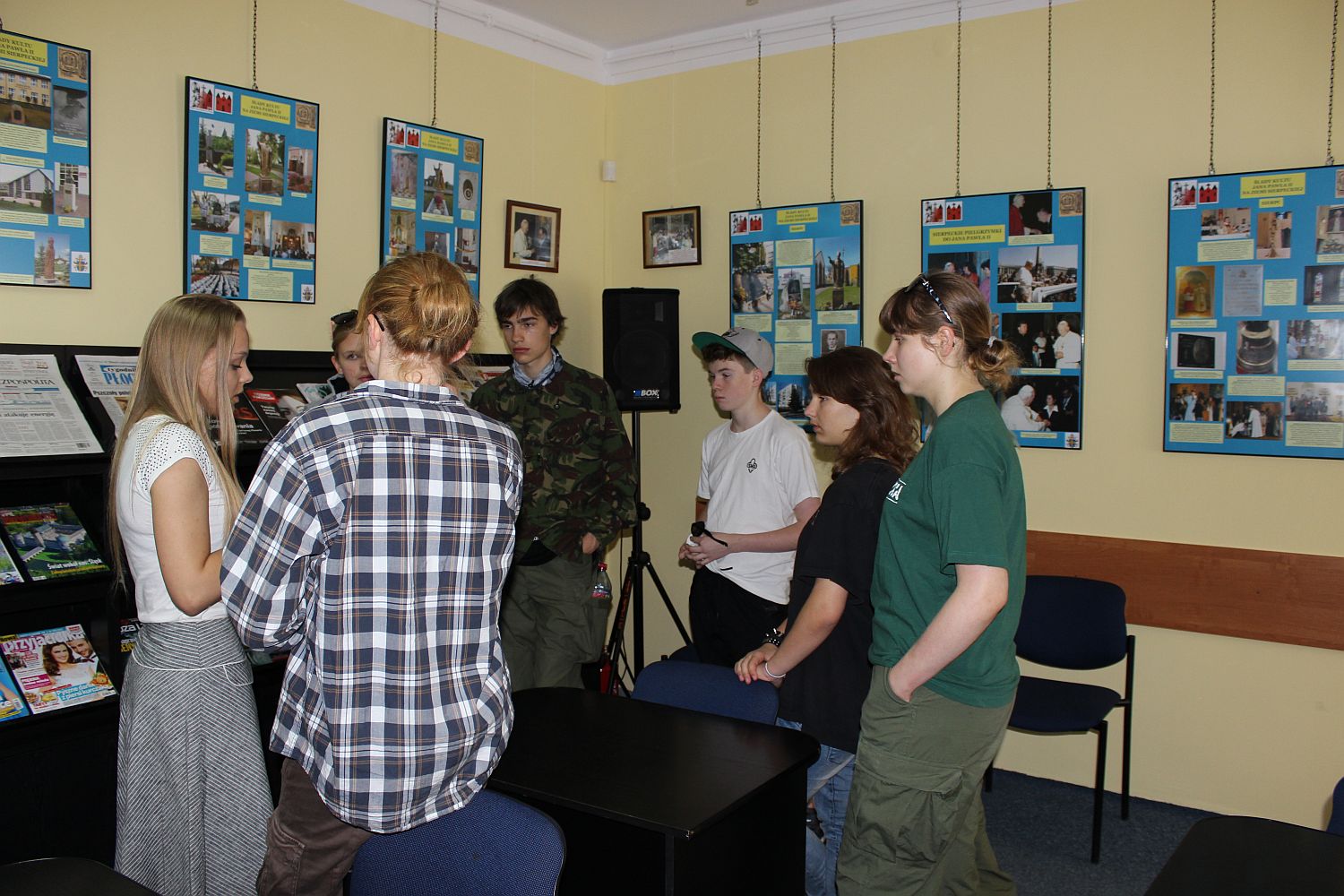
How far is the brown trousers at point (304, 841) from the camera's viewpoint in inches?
63.5

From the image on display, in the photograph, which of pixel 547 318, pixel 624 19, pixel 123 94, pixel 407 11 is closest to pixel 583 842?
pixel 547 318

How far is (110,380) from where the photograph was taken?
2996 mm

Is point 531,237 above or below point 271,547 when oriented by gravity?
above

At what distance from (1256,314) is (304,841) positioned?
11.0 feet

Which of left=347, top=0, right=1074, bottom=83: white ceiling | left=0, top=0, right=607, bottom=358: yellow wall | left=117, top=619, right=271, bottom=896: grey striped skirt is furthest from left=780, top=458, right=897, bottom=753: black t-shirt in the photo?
left=347, top=0, right=1074, bottom=83: white ceiling

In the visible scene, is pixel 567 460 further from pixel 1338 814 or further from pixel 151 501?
pixel 1338 814

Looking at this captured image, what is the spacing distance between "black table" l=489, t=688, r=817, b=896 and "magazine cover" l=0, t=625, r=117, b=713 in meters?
1.34

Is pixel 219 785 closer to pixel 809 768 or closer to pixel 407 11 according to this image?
pixel 809 768

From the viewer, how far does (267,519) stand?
145 centimetres

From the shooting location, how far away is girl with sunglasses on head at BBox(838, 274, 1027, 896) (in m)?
1.80

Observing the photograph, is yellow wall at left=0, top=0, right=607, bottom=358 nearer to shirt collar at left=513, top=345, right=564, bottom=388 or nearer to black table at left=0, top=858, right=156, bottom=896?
shirt collar at left=513, top=345, right=564, bottom=388

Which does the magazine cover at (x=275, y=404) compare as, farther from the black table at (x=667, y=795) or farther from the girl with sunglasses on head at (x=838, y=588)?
the girl with sunglasses on head at (x=838, y=588)

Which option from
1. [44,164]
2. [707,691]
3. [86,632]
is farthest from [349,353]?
[707,691]

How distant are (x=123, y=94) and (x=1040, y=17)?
3.19 meters
